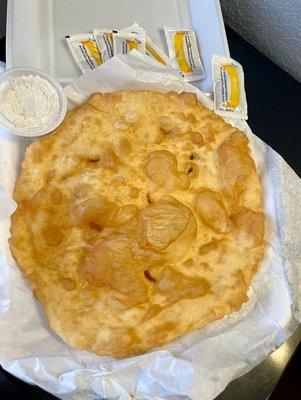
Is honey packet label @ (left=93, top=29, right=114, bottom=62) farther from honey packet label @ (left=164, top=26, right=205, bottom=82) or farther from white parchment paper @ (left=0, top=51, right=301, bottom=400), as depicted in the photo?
white parchment paper @ (left=0, top=51, right=301, bottom=400)

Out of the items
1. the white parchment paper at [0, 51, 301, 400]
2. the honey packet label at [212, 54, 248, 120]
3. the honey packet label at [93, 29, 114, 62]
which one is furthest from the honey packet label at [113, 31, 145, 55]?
the white parchment paper at [0, 51, 301, 400]

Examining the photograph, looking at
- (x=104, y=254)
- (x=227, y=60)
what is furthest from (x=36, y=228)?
(x=227, y=60)

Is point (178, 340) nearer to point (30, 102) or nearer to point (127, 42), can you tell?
point (30, 102)

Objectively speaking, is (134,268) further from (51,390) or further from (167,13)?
(167,13)

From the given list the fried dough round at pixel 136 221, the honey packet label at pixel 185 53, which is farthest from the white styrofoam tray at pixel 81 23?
the fried dough round at pixel 136 221

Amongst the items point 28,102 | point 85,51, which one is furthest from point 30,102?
point 85,51

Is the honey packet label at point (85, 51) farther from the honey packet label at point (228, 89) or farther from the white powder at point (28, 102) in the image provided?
the honey packet label at point (228, 89)
